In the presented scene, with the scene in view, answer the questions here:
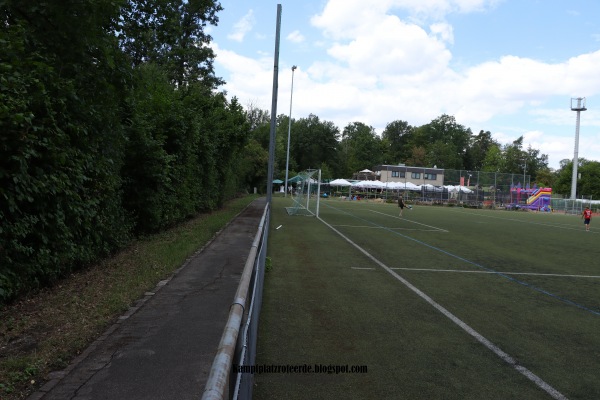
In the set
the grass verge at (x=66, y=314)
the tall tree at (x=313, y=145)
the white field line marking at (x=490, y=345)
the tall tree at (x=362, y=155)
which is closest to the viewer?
the grass verge at (x=66, y=314)

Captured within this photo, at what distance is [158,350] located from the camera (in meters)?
4.86

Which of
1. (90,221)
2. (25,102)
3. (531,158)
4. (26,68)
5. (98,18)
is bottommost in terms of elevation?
(90,221)

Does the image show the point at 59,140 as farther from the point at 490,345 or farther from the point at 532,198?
the point at 532,198

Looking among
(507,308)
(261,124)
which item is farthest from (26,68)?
(261,124)

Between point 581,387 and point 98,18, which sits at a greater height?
point 98,18

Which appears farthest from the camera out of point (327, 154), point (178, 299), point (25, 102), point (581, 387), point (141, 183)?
point (327, 154)

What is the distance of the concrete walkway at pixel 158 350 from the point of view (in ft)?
13.0

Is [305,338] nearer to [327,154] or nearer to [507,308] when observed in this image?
[507,308]

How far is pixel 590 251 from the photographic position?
16.5 metres

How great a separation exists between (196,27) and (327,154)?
67.8m

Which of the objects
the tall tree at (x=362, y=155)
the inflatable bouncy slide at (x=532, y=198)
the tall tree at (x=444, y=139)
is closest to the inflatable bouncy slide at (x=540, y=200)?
the inflatable bouncy slide at (x=532, y=198)

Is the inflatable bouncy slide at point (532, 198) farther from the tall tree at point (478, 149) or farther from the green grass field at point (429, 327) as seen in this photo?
the tall tree at point (478, 149)

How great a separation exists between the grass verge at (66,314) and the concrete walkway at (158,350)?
0.17 metres

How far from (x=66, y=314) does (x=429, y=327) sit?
16.0 ft
